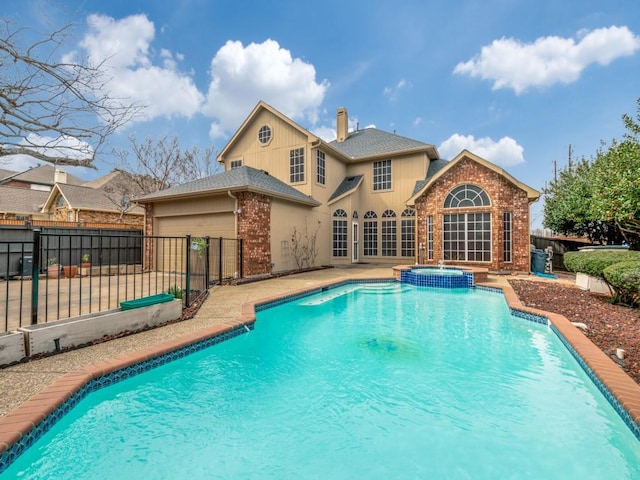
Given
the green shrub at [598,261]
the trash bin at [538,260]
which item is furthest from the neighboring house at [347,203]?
the green shrub at [598,261]

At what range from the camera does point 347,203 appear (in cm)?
1800

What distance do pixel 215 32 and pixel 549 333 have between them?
15198 mm

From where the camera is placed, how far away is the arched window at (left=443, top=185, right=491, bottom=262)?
1395 centimetres

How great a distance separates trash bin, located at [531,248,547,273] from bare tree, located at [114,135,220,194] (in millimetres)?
26061

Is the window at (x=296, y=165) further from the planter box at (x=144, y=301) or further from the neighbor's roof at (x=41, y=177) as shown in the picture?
the neighbor's roof at (x=41, y=177)

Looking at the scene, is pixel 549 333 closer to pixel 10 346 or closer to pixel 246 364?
pixel 246 364

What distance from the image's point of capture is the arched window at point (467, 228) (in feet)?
45.8

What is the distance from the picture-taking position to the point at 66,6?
531cm

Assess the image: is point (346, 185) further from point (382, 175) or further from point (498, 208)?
point (498, 208)

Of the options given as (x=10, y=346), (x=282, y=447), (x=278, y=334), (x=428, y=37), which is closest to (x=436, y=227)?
(x=428, y=37)

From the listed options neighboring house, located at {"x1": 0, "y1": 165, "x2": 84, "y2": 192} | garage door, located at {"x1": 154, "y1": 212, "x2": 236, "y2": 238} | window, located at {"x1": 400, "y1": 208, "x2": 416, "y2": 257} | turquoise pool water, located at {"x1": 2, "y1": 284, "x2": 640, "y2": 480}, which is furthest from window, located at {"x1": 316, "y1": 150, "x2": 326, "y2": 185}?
neighboring house, located at {"x1": 0, "y1": 165, "x2": 84, "y2": 192}

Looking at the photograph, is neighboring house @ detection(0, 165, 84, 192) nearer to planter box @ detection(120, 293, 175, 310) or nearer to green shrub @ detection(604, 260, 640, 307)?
planter box @ detection(120, 293, 175, 310)

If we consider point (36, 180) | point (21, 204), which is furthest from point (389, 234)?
point (36, 180)

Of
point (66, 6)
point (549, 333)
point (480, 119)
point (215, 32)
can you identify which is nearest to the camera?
point (66, 6)
